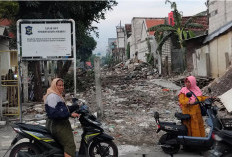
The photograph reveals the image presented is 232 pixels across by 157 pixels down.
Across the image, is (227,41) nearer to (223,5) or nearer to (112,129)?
(223,5)

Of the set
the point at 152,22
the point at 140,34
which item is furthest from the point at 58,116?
the point at 140,34

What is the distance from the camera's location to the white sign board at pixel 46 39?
21.8ft

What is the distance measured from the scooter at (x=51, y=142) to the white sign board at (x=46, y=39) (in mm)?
2833

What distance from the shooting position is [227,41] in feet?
40.4

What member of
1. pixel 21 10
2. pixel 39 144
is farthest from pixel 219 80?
pixel 21 10

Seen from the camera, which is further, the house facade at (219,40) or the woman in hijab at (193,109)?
the house facade at (219,40)

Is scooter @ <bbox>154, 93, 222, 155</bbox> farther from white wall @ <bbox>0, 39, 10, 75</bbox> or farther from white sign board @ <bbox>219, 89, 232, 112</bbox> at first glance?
white wall @ <bbox>0, 39, 10, 75</bbox>

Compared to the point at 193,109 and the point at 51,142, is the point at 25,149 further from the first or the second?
the point at 193,109

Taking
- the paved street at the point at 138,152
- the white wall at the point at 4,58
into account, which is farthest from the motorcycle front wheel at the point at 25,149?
the white wall at the point at 4,58

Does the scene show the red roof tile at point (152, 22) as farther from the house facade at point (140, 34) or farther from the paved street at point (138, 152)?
the paved street at point (138, 152)

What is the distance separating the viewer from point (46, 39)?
21.8 feet

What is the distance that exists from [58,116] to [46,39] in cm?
320

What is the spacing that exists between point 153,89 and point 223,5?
5665 mm

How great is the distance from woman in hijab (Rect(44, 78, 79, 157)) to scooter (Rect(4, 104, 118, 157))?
12 centimetres
